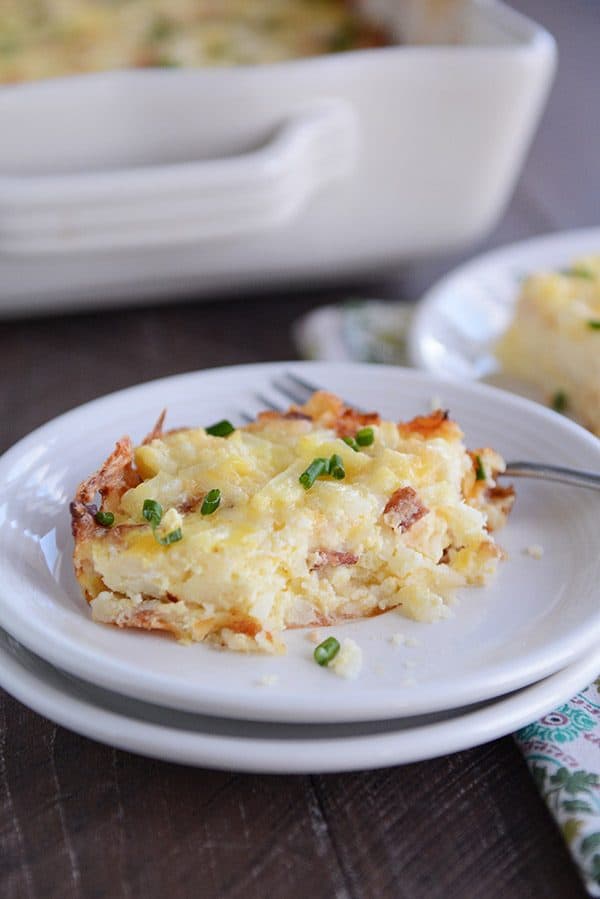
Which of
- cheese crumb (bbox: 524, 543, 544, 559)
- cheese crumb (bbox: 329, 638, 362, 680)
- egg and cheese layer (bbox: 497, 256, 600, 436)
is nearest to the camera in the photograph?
cheese crumb (bbox: 329, 638, 362, 680)

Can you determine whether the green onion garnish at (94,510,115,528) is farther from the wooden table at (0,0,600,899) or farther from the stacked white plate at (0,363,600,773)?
the wooden table at (0,0,600,899)

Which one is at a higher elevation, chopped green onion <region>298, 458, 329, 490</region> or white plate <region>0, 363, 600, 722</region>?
chopped green onion <region>298, 458, 329, 490</region>

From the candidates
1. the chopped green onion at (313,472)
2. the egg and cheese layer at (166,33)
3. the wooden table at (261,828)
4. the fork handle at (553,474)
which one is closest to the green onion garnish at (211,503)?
the chopped green onion at (313,472)

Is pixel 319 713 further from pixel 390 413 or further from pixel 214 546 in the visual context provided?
pixel 390 413

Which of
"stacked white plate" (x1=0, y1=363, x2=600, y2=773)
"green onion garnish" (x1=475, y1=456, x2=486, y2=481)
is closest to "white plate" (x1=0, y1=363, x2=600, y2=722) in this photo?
"stacked white plate" (x1=0, y1=363, x2=600, y2=773)

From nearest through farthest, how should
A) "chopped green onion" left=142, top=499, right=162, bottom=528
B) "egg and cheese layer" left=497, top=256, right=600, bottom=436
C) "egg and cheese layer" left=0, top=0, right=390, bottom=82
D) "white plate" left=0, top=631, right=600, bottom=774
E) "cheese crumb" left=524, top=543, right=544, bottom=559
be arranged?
"white plate" left=0, top=631, right=600, bottom=774 → "chopped green onion" left=142, top=499, right=162, bottom=528 → "cheese crumb" left=524, top=543, right=544, bottom=559 → "egg and cheese layer" left=497, top=256, right=600, bottom=436 → "egg and cheese layer" left=0, top=0, right=390, bottom=82

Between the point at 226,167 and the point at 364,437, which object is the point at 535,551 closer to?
the point at 364,437

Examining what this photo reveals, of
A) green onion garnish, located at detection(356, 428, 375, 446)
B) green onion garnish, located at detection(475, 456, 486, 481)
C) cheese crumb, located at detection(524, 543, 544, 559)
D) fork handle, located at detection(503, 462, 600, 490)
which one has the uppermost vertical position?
green onion garnish, located at detection(356, 428, 375, 446)

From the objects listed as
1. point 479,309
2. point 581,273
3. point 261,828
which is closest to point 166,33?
point 479,309
